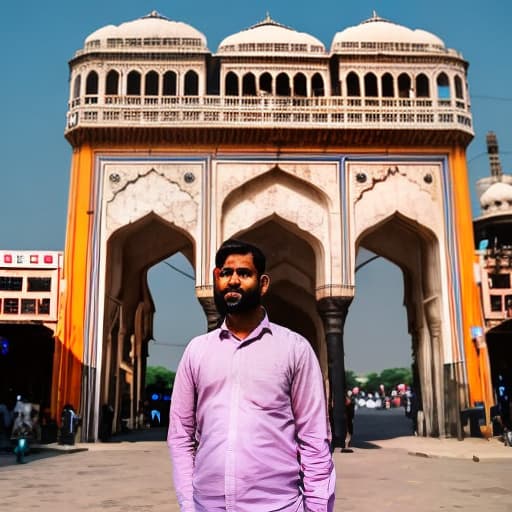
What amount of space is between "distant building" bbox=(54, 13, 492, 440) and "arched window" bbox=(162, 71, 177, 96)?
0.11 feet

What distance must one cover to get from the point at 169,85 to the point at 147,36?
56.6 inches

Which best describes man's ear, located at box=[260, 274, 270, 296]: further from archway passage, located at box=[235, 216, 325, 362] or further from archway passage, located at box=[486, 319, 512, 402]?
archway passage, located at box=[486, 319, 512, 402]

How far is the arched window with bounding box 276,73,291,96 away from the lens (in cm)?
1892

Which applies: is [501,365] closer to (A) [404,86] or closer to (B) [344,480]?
(A) [404,86]

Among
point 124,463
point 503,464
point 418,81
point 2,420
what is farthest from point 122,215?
point 503,464

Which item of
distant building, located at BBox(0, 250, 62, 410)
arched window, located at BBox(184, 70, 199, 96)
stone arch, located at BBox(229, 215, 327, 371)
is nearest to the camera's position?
distant building, located at BBox(0, 250, 62, 410)

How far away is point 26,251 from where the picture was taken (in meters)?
17.7

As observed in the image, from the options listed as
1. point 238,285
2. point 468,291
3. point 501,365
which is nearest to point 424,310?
point 468,291

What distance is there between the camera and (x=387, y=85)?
19125mm

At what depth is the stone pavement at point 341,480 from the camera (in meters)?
6.70

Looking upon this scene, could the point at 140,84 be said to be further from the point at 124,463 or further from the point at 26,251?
the point at 124,463

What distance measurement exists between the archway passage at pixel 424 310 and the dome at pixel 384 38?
16.1 ft

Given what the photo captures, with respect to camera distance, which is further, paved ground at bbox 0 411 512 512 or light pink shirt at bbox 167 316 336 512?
paved ground at bbox 0 411 512 512

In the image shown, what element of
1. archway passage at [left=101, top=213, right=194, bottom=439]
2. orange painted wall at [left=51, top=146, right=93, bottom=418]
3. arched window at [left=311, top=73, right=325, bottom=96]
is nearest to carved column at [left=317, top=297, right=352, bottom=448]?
archway passage at [left=101, top=213, right=194, bottom=439]
